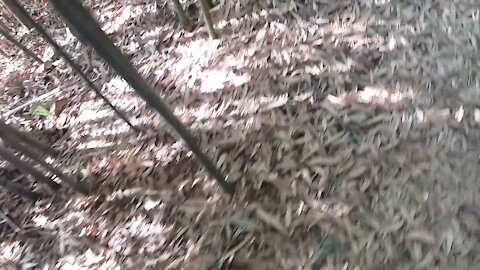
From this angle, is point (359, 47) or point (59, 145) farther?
point (59, 145)

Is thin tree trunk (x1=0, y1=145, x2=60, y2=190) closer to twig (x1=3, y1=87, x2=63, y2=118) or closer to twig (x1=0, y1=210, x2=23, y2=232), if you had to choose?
twig (x1=0, y1=210, x2=23, y2=232)

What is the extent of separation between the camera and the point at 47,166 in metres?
1.76

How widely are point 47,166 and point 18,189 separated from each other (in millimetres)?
173

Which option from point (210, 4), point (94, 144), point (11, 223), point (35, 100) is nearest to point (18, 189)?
point (11, 223)

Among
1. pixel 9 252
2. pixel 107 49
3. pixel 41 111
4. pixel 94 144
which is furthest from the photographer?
pixel 41 111

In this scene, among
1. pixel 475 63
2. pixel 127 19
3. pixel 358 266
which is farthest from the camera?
pixel 127 19

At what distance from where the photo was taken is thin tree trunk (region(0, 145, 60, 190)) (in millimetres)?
1703

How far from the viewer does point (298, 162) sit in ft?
5.51

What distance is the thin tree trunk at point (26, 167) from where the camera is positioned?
170 cm

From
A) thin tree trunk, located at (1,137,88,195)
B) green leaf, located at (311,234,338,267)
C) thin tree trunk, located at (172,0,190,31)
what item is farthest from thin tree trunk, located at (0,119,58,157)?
green leaf, located at (311,234,338,267)

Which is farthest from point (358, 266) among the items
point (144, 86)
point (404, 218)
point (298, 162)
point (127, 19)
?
point (127, 19)

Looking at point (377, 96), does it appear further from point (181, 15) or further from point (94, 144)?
point (94, 144)

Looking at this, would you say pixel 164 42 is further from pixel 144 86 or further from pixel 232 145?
pixel 144 86

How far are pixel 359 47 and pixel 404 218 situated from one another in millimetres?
613
